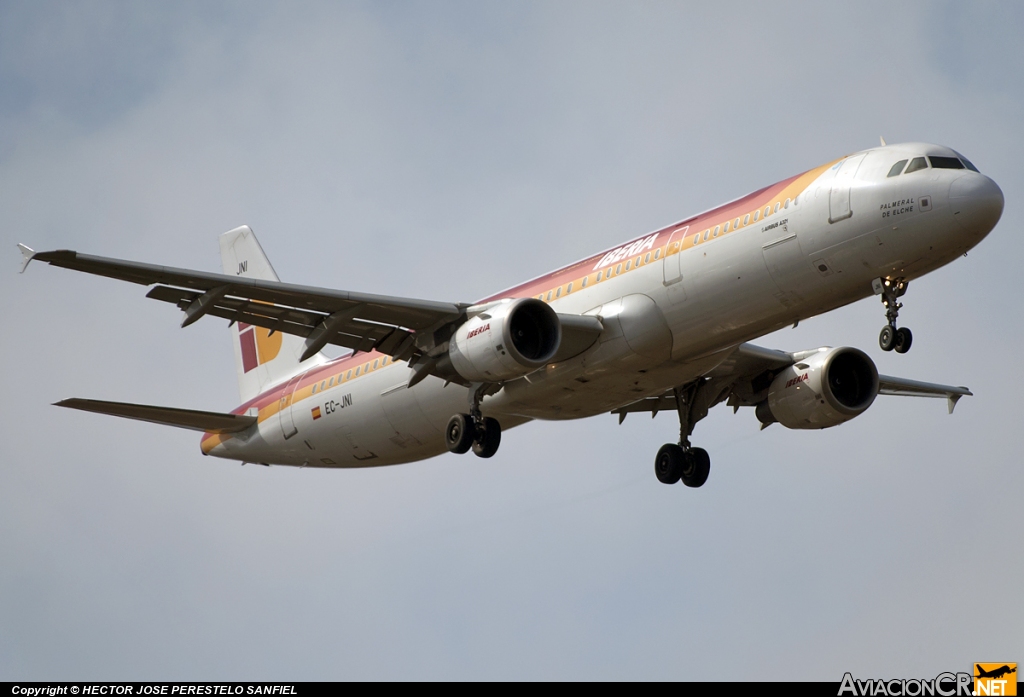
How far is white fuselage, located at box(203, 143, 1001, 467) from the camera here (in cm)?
2919

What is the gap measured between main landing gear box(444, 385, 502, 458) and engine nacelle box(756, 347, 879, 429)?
8.29 meters

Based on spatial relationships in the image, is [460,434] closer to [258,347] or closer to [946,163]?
[946,163]

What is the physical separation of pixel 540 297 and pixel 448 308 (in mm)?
2531

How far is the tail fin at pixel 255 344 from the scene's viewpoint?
43.6 m

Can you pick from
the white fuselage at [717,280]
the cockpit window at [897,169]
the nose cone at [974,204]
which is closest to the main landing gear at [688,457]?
the white fuselage at [717,280]

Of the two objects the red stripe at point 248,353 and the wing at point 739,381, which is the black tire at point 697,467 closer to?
the wing at point 739,381

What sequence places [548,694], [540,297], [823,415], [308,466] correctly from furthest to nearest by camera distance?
[308,466] < [823,415] < [540,297] < [548,694]

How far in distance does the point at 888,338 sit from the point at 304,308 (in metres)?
13.4

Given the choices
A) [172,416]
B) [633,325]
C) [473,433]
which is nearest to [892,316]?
[633,325]

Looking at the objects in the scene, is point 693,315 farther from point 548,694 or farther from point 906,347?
point 548,694

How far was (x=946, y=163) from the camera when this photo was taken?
29547 mm

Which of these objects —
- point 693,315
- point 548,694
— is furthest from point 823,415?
point 548,694

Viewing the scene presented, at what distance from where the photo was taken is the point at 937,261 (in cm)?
2952

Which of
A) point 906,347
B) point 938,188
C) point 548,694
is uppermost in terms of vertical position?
point 938,188
